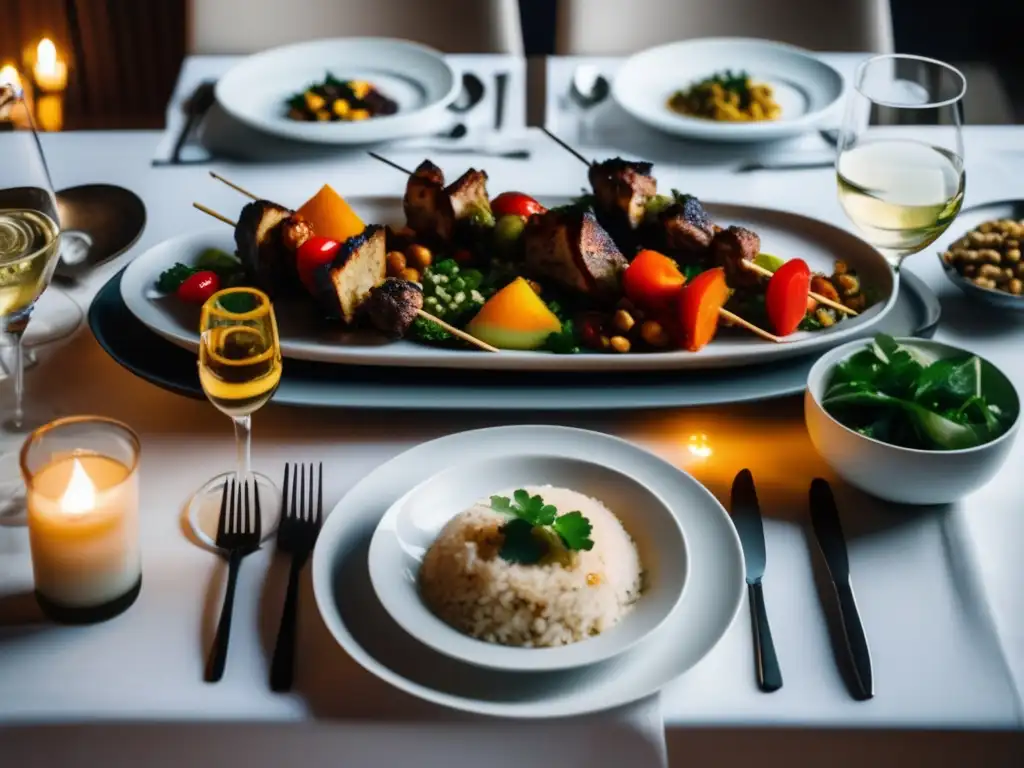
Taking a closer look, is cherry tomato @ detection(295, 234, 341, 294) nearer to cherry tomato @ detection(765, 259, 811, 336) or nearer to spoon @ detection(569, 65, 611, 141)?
cherry tomato @ detection(765, 259, 811, 336)

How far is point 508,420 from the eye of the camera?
1473 mm

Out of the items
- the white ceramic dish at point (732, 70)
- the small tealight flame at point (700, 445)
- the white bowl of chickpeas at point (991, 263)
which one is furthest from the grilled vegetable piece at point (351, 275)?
the white bowl of chickpeas at point (991, 263)

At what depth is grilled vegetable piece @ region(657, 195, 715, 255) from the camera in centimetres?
169

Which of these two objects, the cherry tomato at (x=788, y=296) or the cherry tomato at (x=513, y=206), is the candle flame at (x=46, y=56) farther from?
the cherry tomato at (x=788, y=296)

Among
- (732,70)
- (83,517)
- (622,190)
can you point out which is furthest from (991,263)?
(83,517)

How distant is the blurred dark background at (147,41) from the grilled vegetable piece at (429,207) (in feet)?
9.13

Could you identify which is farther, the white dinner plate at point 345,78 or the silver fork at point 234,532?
the white dinner plate at point 345,78

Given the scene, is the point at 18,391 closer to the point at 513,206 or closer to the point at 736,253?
the point at 513,206

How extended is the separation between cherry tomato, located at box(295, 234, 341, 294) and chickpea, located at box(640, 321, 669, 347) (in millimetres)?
448

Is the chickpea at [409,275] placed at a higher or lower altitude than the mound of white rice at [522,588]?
lower

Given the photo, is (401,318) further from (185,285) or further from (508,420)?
(185,285)

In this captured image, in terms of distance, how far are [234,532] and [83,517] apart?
0.70 ft

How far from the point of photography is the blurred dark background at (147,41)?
14.1 ft

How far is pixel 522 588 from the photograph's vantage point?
1.11 m
